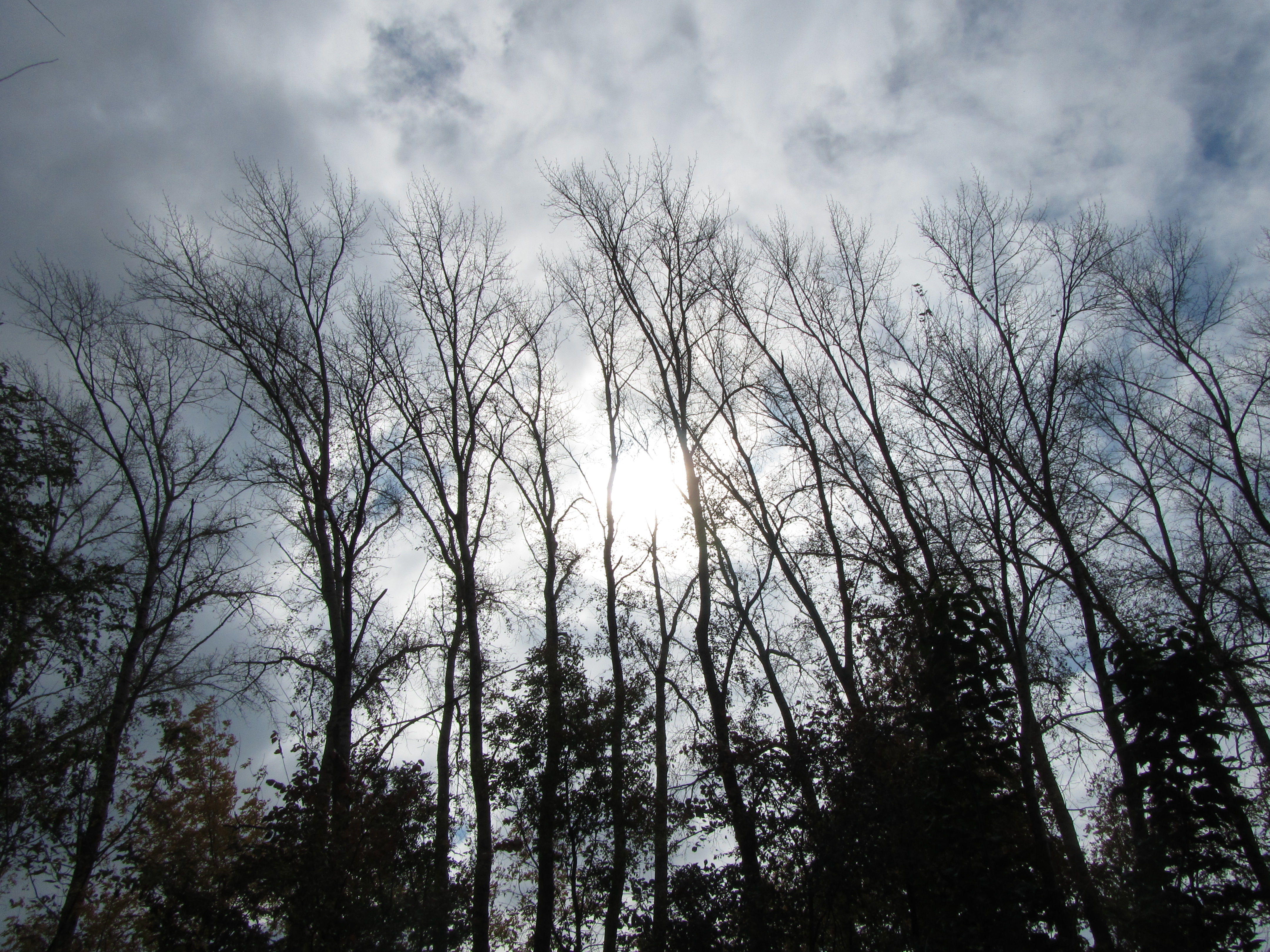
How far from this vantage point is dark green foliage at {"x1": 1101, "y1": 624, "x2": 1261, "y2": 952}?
10.9 m

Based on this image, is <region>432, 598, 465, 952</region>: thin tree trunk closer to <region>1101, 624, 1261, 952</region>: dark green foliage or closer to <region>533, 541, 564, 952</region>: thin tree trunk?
<region>533, 541, 564, 952</region>: thin tree trunk

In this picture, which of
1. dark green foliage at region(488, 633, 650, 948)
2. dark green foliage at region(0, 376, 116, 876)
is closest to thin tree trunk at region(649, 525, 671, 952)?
dark green foliage at region(488, 633, 650, 948)

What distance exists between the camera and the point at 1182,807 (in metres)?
12.2

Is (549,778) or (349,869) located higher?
(549,778)

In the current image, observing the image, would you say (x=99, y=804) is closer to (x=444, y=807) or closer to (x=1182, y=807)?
(x=444, y=807)

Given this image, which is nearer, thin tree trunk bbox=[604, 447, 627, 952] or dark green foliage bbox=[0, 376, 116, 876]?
dark green foliage bbox=[0, 376, 116, 876]

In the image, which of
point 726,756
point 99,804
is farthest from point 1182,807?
point 99,804

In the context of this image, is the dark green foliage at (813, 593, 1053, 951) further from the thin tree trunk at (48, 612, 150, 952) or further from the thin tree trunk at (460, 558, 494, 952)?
the thin tree trunk at (48, 612, 150, 952)

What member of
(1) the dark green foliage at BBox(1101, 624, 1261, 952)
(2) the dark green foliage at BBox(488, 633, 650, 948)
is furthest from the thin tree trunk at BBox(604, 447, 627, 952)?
(1) the dark green foliage at BBox(1101, 624, 1261, 952)

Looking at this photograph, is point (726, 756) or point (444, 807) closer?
point (726, 756)

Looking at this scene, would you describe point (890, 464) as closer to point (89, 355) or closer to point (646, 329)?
point (646, 329)

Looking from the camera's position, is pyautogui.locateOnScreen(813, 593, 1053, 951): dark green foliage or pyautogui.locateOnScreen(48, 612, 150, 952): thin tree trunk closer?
pyautogui.locateOnScreen(813, 593, 1053, 951): dark green foliage

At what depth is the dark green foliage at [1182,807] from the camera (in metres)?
10.9

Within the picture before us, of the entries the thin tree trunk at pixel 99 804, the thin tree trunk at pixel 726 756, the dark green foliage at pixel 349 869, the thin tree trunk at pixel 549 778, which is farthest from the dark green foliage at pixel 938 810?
the thin tree trunk at pixel 99 804
